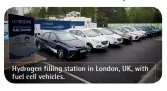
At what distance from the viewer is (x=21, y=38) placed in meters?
3.85

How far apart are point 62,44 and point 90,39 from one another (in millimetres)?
382

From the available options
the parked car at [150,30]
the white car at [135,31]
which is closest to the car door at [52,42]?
the white car at [135,31]

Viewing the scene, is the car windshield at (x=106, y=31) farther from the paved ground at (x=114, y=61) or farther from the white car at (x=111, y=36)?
the paved ground at (x=114, y=61)

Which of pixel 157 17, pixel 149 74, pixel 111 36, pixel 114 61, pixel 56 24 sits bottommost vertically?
pixel 149 74

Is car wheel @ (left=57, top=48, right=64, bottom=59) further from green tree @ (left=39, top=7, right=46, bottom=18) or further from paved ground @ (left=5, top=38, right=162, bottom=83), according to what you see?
green tree @ (left=39, top=7, right=46, bottom=18)

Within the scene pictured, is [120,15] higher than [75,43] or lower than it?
higher

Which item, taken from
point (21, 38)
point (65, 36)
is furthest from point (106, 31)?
point (21, 38)

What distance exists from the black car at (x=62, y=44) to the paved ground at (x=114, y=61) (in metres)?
0.08

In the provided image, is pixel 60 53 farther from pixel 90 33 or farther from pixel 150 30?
pixel 150 30

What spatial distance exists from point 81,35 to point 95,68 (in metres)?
0.48

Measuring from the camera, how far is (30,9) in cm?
375

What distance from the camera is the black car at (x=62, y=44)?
12.6 feet

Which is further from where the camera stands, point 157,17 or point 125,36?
point 125,36
